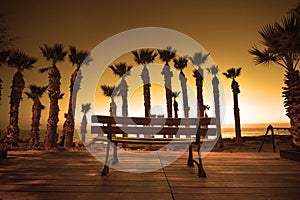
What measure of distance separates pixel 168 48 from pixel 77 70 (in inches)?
557

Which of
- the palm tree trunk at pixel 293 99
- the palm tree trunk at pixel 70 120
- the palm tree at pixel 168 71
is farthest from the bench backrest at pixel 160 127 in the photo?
the palm tree at pixel 168 71

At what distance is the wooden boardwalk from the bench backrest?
2.37 ft

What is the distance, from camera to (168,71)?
2823 cm

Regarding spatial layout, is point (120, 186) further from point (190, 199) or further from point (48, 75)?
point (48, 75)

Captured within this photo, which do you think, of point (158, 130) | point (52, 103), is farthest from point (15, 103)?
point (158, 130)

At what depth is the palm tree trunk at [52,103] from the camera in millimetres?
18594

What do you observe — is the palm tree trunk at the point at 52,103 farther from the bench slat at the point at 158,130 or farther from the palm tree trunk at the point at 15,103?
the bench slat at the point at 158,130

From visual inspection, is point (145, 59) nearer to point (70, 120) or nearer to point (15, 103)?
point (70, 120)

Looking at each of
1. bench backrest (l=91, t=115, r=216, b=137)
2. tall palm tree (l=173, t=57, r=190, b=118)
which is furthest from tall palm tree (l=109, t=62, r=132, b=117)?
bench backrest (l=91, t=115, r=216, b=137)

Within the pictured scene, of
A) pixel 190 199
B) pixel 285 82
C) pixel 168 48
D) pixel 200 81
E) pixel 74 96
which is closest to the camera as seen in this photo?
pixel 190 199

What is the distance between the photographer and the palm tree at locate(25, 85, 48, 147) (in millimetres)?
22544

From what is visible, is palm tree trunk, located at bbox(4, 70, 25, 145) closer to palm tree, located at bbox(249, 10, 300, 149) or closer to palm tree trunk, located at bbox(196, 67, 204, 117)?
palm tree trunk, located at bbox(196, 67, 204, 117)

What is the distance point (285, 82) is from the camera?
31.5ft

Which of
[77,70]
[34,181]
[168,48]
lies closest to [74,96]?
[77,70]
